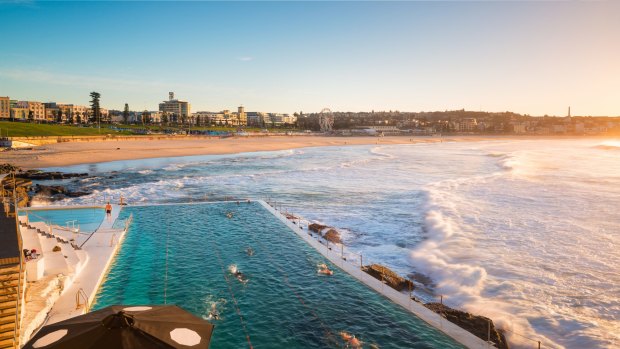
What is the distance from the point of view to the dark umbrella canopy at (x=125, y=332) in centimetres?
600

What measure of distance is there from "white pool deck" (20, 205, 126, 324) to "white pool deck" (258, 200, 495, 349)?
9.02 metres

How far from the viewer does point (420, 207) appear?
30.4m

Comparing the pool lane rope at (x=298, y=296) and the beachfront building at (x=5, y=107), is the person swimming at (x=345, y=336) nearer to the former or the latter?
the pool lane rope at (x=298, y=296)

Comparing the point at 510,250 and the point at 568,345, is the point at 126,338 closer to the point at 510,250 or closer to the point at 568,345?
the point at 568,345

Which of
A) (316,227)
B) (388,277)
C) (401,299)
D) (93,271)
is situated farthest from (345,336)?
(316,227)

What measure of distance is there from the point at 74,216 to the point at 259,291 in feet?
49.7

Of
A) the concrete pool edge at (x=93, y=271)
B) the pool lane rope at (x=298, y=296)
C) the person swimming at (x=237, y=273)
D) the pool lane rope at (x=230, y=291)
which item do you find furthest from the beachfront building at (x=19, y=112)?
the person swimming at (x=237, y=273)

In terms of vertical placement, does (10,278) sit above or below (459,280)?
above

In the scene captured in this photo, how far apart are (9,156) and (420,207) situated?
2142 inches

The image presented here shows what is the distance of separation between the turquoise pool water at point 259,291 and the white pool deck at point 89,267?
407mm

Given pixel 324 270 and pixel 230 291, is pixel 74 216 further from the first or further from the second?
pixel 324 270

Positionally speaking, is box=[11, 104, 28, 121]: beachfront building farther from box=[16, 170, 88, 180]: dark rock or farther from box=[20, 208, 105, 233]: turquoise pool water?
box=[20, 208, 105, 233]: turquoise pool water

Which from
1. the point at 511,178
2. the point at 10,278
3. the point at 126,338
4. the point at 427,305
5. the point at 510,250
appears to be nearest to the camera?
the point at 126,338

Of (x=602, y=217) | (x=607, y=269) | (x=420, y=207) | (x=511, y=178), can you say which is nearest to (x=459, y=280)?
(x=607, y=269)
